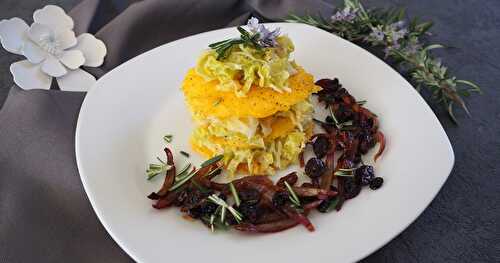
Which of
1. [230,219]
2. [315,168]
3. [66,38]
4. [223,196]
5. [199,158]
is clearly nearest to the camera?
[230,219]

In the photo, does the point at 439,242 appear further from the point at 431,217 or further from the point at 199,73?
the point at 199,73

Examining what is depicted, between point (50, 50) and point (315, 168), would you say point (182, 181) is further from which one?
point (50, 50)

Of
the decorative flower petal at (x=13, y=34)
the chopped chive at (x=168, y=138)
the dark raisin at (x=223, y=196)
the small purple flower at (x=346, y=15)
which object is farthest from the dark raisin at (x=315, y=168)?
the decorative flower petal at (x=13, y=34)

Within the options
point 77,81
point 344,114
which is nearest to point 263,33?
point 344,114

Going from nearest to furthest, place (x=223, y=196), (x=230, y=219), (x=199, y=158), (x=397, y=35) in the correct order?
(x=230, y=219) → (x=223, y=196) → (x=199, y=158) → (x=397, y=35)

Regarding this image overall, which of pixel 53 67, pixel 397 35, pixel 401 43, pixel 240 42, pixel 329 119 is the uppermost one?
pixel 240 42

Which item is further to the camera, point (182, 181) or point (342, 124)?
point (342, 124)

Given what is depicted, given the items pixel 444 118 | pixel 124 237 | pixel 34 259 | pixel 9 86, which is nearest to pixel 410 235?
pixel 444 118

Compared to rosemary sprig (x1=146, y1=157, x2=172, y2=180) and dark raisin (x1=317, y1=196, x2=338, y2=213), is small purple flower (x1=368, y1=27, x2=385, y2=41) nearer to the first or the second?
dark raisin (x1=317, y1=196, x2=338, y2=213)
